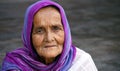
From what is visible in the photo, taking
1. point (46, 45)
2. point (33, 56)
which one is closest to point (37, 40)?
point (46, 45)

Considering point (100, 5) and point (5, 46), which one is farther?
point (100, 5)

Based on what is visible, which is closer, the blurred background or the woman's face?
the woman's face

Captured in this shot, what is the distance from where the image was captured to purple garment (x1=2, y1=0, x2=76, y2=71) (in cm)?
338

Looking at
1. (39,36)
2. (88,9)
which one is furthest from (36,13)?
(88,9)

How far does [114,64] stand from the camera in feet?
22.8

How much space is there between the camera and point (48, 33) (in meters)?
3.29

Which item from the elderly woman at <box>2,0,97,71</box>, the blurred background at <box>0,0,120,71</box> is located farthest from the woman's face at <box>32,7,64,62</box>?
the blurred background at <box>0,0,120,71</box>

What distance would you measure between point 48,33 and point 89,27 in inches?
238

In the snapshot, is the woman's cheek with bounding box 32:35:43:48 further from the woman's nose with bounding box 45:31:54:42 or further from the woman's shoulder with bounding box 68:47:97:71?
the woman's shoulder with bounding box 68:47:97:71

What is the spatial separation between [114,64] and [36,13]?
3.83 metres

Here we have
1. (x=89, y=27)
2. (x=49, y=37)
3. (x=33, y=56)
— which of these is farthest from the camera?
(x=89, y=27)

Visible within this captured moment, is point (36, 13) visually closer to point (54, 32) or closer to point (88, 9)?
point (54, 32)

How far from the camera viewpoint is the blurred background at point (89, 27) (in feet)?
24.5

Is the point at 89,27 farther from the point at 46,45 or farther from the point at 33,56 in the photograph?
the point at 46,45
